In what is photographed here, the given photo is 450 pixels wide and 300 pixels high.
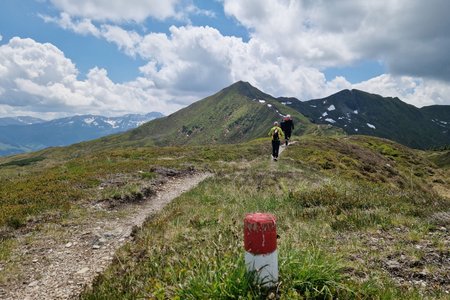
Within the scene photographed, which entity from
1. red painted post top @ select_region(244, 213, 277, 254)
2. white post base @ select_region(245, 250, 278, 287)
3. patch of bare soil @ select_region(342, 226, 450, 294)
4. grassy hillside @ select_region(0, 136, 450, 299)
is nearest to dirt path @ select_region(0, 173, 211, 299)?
grassy hillside @ select_region(0, 136, 450, 299)

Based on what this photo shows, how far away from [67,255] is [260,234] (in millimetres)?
7616

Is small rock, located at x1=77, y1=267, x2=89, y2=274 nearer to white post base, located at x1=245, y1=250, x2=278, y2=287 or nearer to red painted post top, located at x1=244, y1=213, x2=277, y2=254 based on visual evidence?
white post base, located at x1=245, y1=250, x2=278, y2=287

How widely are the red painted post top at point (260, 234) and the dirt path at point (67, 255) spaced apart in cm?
475

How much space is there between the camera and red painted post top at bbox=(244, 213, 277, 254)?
4.11 m

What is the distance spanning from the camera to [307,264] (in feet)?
16.0

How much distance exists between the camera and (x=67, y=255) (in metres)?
9.67

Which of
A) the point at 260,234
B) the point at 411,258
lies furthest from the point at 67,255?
the point at 411,258

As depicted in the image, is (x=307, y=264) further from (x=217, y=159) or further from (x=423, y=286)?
(x=217, y=159)

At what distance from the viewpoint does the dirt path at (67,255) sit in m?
7.68

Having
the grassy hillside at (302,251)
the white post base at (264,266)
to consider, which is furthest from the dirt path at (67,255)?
the white post base at (264,266)

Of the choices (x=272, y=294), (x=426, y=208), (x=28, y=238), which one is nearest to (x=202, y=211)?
(x=28, y=238)

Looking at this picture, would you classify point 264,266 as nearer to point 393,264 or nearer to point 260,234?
point 260,234

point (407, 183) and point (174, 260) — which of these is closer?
point (174, 260)

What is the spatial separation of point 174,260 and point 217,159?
97.6ft
